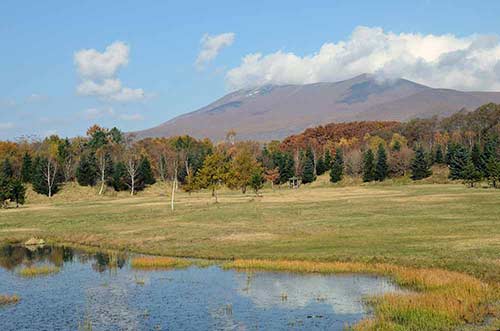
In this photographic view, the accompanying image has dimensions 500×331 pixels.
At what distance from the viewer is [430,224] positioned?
192 feet

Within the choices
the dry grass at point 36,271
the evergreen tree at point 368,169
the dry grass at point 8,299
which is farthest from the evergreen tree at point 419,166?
the dry grass at point 8,299

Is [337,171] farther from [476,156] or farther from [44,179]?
[44,179]

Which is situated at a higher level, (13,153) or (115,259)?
(13,153)

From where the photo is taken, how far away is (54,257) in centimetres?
4953

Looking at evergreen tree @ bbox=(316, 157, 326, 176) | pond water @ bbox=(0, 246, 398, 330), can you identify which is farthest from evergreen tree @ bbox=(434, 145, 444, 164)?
pond water @ bbox=(0, 246, 398, 330)

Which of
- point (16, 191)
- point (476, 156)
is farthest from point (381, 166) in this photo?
point (16, 191)

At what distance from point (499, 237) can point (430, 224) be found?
12.4m

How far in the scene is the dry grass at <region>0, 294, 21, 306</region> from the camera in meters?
31.4

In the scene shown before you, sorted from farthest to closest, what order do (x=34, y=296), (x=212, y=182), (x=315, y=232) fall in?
(x=212, y=182) < (x=315, y=232) < (x=34, y=296)

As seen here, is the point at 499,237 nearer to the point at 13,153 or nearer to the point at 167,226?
the point at 167,226

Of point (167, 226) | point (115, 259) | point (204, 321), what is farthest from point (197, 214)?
point (204, 321)

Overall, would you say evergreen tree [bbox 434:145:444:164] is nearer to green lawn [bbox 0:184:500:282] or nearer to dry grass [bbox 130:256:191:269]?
green lawn [bbox 0:184:500:282]

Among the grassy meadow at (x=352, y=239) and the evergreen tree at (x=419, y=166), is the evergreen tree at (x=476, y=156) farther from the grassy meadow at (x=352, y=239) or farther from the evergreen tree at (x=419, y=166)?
the grassy meadow at (x=352, y=239)

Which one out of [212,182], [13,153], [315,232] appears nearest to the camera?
[315,232]
